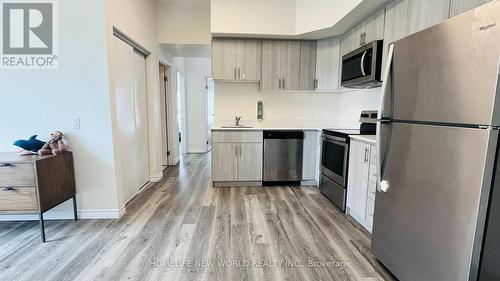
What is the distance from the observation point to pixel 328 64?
373cm

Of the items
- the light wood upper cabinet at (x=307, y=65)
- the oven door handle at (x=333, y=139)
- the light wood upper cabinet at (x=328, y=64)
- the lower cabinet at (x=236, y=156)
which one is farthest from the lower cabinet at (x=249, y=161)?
the light wood upper cabinet at (x=328, y=64)

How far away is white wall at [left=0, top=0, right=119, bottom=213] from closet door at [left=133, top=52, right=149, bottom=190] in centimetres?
85

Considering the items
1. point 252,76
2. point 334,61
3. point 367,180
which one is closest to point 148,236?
point 367,180

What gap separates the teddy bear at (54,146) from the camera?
2.30 metres

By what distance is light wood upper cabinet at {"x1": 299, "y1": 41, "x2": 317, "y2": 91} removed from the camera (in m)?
3.86

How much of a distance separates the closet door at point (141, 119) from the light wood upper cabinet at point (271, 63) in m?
1.79

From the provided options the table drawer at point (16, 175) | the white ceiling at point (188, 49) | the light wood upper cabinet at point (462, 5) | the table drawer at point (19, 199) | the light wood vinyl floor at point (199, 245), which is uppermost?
the white ceiling at point (188, 49)

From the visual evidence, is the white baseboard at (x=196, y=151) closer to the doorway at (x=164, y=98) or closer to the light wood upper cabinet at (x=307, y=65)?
the doorway at (x=164, y=98)

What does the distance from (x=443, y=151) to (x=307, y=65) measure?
2.87 metres

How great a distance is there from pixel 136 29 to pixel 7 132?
5.92 ft

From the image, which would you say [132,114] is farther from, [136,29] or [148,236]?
[148,236]

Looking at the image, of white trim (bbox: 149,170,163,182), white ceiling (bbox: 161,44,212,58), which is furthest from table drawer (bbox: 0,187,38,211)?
white ceiling (bbox: 161,44,212,58)

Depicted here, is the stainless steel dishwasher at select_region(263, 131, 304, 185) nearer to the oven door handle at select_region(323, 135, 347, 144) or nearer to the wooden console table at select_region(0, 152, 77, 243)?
the oven door handle at select_region(323, 135, 347, 144)

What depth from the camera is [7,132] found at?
2.44 metres
